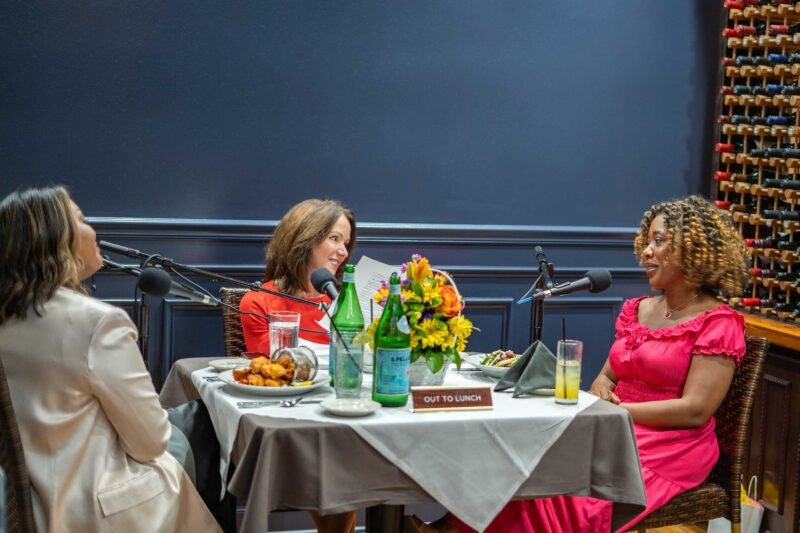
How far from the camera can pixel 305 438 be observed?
6.83ft

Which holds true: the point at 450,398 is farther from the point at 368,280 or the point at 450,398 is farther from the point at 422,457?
the point at 368,280

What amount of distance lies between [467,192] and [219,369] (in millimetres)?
1851

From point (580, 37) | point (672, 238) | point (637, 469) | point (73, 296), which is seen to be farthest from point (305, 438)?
point (580, 37)

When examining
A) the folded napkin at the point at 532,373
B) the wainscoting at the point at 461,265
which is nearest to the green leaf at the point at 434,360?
the folded napkin at the point at 532,373

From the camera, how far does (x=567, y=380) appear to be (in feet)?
7.73

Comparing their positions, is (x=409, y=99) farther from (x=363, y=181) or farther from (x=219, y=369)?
(x=219, y=369)

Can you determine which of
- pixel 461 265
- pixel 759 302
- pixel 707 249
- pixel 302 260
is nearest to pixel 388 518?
pixel 302 260

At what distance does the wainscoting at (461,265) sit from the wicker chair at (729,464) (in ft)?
4.53

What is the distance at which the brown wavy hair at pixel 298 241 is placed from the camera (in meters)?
3.36

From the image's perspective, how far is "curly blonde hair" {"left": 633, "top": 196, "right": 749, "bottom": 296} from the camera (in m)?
3.04

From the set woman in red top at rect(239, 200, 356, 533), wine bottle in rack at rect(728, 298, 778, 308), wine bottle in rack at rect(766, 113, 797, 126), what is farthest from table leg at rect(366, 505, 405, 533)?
wine bottle in rack at rect(766, 113, 797, 126)

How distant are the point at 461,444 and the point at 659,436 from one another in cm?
93

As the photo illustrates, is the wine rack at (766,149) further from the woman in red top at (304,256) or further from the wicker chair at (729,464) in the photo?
the woman in red top at (304,256)

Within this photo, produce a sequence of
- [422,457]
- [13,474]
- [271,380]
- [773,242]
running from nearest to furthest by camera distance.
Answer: [13,474] → [422,457] → [271,380] → [773,242]
